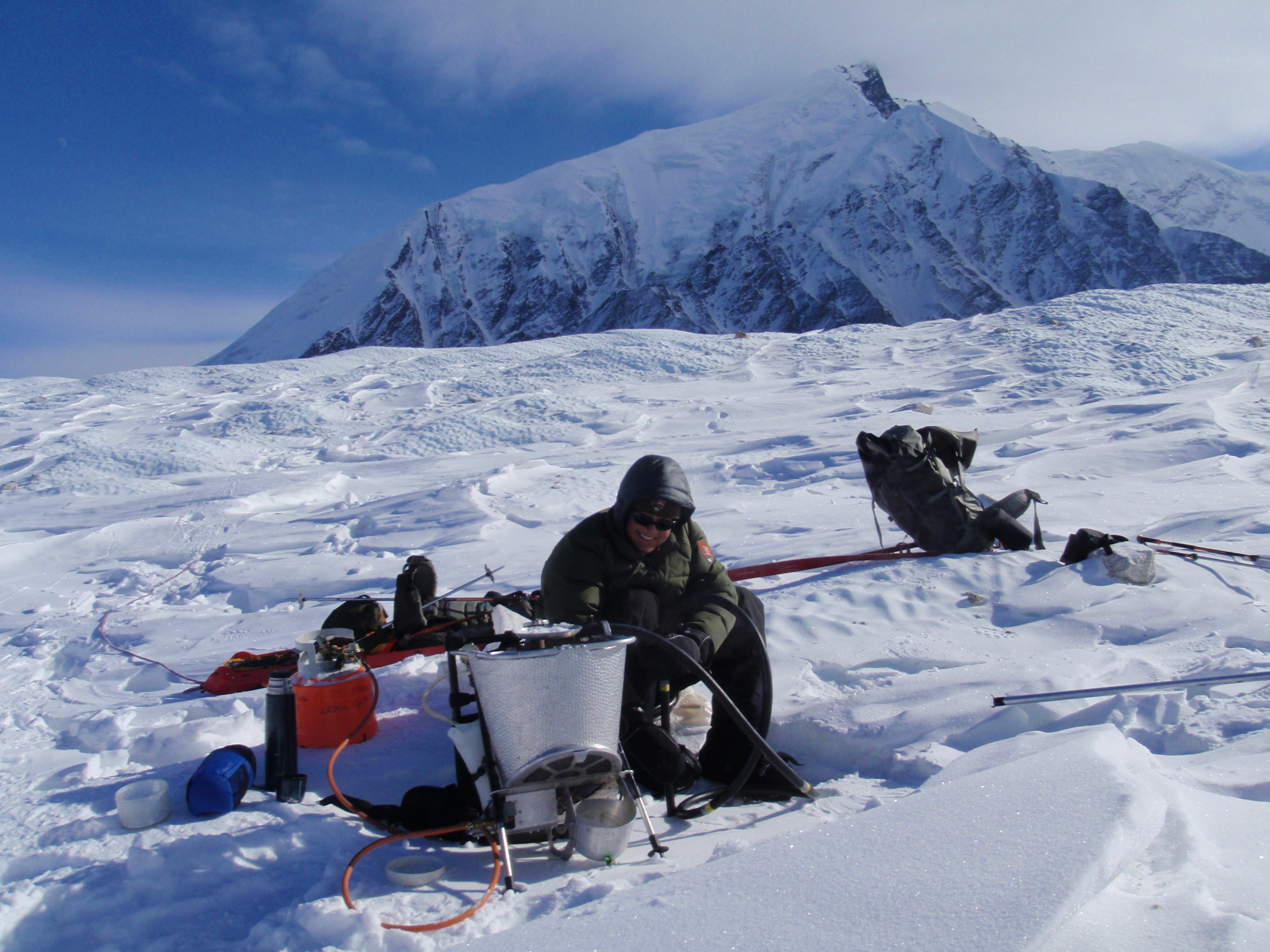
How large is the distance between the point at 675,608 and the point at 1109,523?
3.82 meters

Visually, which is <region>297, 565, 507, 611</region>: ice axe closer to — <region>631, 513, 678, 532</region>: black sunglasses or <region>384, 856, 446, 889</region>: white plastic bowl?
<region>631, 513, 678, 532</region>: black sunglasses

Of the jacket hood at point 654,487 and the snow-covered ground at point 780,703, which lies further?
the jacket hood at point 654,487

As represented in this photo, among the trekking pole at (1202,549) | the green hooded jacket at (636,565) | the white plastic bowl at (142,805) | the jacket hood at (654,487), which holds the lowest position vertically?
the white plastic bowl at (142,805)

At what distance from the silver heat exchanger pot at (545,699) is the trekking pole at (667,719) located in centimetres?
31

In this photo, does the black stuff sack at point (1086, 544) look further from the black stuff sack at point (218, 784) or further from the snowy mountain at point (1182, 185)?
the snowy mountain at point (1182, 185)

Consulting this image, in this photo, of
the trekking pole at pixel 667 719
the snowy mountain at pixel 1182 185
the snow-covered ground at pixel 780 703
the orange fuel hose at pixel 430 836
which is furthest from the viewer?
the snowy mountain at pixel 1182 185

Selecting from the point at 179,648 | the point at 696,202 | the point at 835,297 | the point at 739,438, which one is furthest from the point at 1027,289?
the point at 179,648

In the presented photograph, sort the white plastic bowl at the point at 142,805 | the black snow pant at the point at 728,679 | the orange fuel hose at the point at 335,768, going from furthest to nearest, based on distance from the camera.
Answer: the black snow pant at the point at 728,679 < the orange fuel hose at the point at 335,768 < the white plastic bowl at the point at 142,805

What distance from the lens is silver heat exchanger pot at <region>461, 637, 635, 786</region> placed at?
1705 millimetres

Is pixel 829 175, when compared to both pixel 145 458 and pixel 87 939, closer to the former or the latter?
pixel 145 458

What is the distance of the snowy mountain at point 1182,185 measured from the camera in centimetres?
12175

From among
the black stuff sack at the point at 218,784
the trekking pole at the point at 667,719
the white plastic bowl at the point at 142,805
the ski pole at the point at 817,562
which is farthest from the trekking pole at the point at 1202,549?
the white plastic bowl at the point at 142,805

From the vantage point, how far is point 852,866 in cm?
136

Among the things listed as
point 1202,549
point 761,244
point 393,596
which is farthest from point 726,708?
point 761,244
